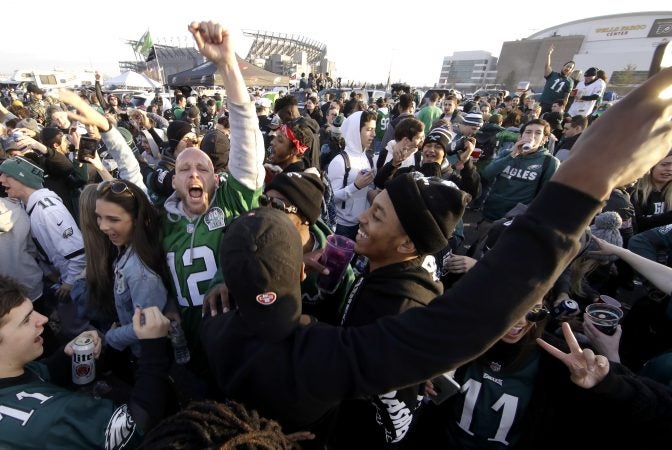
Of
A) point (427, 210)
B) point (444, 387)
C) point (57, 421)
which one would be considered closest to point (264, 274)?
point (427, 210)

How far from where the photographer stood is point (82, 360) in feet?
6.25

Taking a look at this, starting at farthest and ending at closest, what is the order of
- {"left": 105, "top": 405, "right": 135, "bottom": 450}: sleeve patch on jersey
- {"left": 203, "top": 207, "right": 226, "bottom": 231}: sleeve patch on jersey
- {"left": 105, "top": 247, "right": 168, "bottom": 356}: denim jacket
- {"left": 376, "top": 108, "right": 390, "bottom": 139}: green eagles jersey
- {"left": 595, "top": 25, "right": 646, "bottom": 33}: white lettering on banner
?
{"left": 595, "top": 25, "right": 646, "bottom": 33}: white lettering on banner → {"left": 376, "top": 108, "right": 390, "bottom": 139}: green eagles jersey → {"left": 203, "top": 207, "right": 226, "bottom": 231}: sleeve patch on jersey → {"left": 105, "top": 247, "right": 168, "bottom": 356}: denim jacket → {"left": 105, "top": 405, "right": 135, "bottom": 450}: sleeve patch on jersey

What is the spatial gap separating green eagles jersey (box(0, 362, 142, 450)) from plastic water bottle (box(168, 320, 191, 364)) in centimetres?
52

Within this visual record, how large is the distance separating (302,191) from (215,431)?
1.49 m

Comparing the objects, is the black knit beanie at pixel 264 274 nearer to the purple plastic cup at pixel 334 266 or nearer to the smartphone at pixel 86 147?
the purple plastic cup at pixel 334 266

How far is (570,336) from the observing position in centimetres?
153

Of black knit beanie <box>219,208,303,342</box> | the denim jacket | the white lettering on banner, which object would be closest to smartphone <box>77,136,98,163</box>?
the denim jacket

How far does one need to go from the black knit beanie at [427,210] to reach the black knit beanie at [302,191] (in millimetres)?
711

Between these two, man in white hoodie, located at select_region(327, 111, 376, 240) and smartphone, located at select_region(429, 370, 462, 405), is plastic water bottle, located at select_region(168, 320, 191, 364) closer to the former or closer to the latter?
smartphone, located at select_region(429, 370, 462, 405)

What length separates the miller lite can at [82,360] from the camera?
190 cm

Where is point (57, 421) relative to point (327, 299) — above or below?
below

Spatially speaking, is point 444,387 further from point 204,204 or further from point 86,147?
point 86,147

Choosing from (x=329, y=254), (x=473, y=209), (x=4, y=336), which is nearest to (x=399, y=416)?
(x=329, y=254)

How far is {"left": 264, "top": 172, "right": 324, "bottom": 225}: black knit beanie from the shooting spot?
212 centimetres
